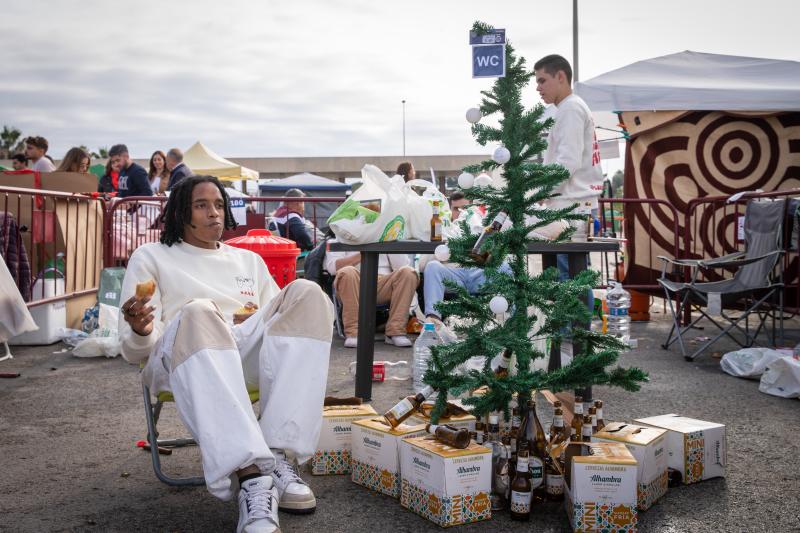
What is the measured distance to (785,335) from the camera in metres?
7.32

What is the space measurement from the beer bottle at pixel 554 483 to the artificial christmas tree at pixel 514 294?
→ 0.88 feet

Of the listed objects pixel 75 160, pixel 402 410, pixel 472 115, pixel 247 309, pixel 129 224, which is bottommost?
pixel 402 410

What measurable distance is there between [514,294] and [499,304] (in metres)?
0.18

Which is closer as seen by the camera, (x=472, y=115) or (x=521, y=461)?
(x=521, y=461)

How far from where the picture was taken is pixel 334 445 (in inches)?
131

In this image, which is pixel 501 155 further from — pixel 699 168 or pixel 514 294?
pixel 699 168

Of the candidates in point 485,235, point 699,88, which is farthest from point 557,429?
point 699,88

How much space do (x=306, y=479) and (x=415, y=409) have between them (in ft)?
1.92

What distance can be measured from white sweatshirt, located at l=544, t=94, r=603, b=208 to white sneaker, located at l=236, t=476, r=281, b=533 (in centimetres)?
267

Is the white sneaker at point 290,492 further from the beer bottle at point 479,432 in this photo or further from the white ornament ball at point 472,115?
the white ornament ball at point 472,115

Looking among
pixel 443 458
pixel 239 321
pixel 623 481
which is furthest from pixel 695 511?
pixel 239 321

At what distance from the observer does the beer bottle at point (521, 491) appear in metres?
2.75

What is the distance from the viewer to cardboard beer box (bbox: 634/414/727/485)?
3.13 meters

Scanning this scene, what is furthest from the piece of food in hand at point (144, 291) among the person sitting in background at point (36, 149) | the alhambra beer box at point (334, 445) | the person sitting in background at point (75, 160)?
the person sitting in background at point (36, 149)
